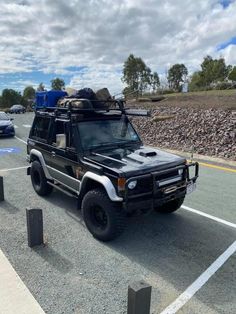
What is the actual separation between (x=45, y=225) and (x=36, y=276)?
5.15 ft

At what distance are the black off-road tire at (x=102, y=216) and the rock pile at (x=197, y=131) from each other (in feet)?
23.8

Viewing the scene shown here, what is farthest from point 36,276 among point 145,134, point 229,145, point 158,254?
point 145,134

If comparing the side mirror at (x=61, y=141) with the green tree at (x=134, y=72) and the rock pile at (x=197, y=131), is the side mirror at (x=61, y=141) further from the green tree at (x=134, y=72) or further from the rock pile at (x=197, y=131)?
the green tree at (x=134, y=72)

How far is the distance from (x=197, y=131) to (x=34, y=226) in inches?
404

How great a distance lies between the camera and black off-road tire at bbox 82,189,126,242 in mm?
4602

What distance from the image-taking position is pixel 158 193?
468 centimetres

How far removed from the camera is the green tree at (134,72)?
172 ft

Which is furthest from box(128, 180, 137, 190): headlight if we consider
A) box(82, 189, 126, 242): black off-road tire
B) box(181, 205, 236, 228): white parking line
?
box(181, 205, 236, 228): white parking line

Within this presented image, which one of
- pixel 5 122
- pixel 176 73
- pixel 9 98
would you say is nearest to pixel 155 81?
pixel 176 73

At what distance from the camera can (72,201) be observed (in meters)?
6.65

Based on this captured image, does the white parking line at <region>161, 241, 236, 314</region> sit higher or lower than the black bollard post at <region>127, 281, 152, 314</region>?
lower

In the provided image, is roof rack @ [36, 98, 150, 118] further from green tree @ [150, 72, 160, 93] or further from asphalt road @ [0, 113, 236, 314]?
green tree @ [150, 72, 160, 93]

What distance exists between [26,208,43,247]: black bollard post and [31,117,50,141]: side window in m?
2.35

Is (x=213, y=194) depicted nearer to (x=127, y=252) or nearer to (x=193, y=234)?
(x=193, y=234)
